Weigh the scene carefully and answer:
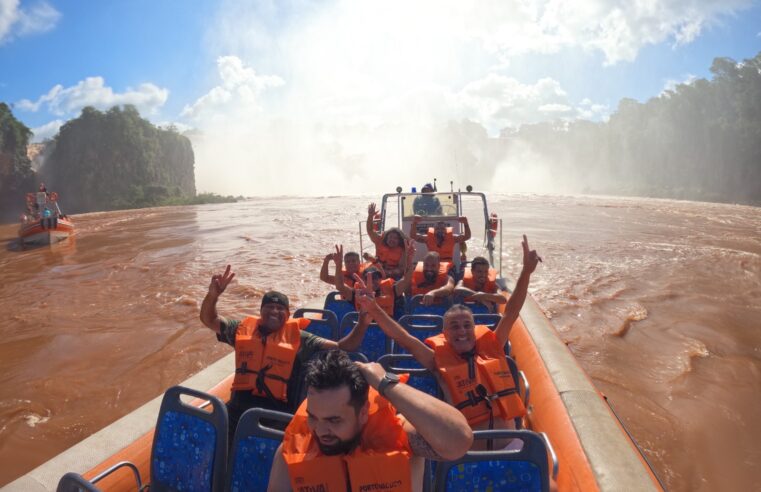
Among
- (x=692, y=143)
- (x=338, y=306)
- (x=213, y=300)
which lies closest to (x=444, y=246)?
(x=338, y=306)

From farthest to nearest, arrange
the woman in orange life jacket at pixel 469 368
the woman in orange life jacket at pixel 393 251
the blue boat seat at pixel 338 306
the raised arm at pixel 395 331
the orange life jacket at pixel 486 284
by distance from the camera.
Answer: the woman in orange life jacket at pixel 393 251
the orange life jacket at pixel 486 284
the blue boat seat at pixel 338 306
the woman in orange life jacket at pixel 469 368
the raised arm at pixel 395 331

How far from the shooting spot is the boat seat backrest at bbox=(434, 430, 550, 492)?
6.33 ft

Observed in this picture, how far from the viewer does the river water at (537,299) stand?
15.9ft

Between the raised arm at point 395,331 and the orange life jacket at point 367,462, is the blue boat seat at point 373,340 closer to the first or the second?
the raised arm at point 395,331

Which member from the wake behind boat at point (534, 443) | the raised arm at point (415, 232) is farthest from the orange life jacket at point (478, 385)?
the raised arm at point (415, 232)

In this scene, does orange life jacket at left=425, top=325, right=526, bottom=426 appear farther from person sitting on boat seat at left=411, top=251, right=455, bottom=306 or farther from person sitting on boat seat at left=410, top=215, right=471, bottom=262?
person sitting on boat seat at left=410, top=215, right=471, bottom=262

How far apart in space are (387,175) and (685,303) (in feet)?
324

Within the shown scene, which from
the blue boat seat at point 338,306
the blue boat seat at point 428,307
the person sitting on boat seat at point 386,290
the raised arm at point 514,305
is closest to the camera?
the raised arm at point 514,305

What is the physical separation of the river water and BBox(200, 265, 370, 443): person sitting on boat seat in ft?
9.79

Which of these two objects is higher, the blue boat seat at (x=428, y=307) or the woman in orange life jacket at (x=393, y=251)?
the woman in orange life jacket at (x=393, y=251)

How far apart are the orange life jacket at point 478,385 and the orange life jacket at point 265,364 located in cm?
100

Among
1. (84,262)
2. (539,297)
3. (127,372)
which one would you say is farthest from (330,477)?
(84,262)

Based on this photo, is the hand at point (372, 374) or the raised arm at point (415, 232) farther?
the raised arm at point (415, 232)

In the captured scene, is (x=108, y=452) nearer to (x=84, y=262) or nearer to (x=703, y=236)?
(x=84, y=262)
